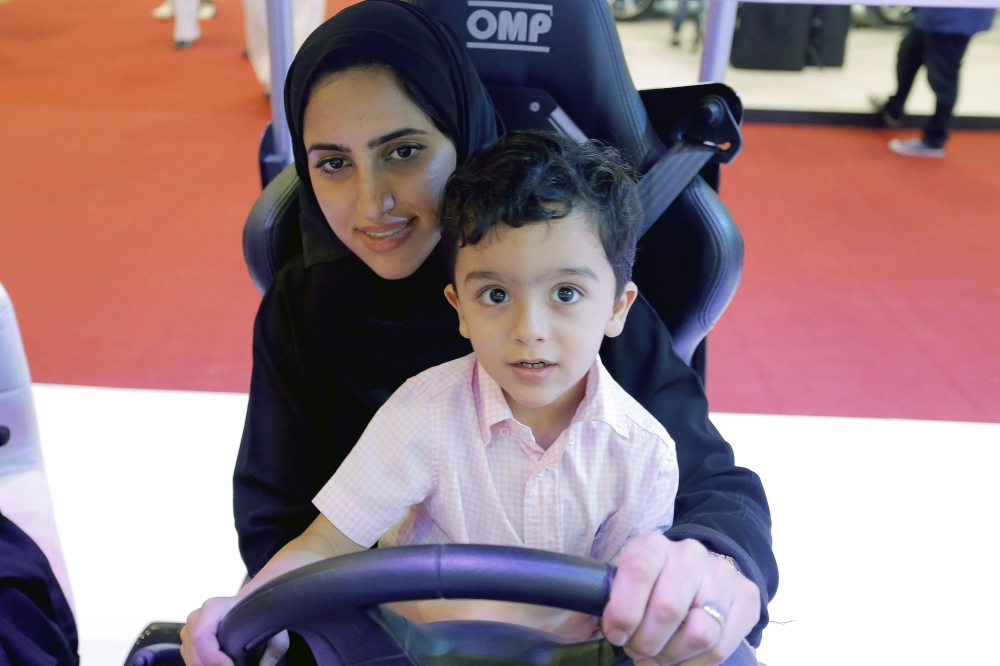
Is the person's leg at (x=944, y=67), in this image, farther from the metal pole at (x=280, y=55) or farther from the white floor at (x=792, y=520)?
the metal pole at (x=280, y=55)

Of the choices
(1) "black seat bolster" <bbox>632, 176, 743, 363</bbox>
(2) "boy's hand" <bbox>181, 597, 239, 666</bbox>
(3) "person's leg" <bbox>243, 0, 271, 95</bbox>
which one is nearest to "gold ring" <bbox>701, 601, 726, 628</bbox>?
(2) "boy's hand" <bbox>181, 597, 239, 666</bbox>

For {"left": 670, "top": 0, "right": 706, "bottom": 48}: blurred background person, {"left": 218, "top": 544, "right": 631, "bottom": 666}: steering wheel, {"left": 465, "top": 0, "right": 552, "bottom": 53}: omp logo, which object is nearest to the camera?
{"left": 218, "top": 544, "right": 631, "bottom": 666}: steering wheel

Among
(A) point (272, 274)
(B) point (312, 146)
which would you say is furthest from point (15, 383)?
(B) point (312, 146)

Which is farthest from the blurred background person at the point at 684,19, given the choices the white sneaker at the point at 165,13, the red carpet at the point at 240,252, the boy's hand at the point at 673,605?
the boy's hand at the point at 673,605

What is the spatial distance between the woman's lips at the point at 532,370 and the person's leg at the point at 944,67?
13.5 ft

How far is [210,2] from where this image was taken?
21.3 feet

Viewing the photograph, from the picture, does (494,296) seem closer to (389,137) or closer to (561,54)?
(389,137)

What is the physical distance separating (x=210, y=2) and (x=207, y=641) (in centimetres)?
659

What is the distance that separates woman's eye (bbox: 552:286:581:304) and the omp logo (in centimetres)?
42

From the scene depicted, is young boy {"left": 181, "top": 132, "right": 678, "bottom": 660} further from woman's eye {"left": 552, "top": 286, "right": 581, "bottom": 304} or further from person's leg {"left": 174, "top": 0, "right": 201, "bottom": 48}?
person's leg {"left": 174, "top": 0, "right": 201, "bottom": 48}

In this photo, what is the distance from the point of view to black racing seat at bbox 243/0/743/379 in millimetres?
1100

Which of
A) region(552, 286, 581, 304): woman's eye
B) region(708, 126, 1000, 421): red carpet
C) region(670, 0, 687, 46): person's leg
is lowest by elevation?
region(708, 126, 1000, 421): red carpet

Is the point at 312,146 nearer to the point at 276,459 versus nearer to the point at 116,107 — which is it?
the point at 276,459

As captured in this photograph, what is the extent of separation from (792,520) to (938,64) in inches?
126
